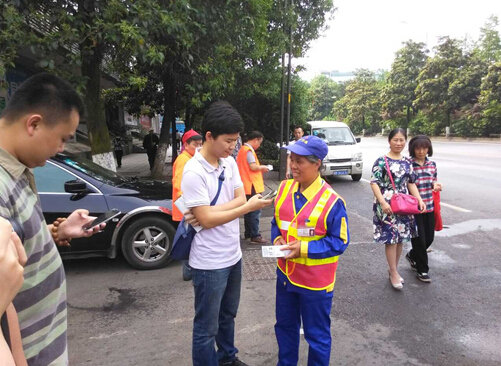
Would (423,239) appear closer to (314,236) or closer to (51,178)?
(314,236)

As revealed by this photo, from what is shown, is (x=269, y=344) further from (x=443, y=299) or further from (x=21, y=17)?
(x=21, y=17)

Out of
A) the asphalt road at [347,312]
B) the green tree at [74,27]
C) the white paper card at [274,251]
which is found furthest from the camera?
the green tree at [74,27]

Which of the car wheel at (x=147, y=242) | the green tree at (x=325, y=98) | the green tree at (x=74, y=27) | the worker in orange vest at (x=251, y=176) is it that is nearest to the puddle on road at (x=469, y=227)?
the worker in orange vest at (x=251, y=176)

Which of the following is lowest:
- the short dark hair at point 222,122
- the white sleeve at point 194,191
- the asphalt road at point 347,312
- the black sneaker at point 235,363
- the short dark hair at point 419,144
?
the asphalt road at point 347,312

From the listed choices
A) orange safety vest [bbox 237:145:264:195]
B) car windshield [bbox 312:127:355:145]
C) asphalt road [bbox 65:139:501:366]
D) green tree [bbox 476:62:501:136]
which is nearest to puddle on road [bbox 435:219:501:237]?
asphalt road [bbox 65:139:501:366]

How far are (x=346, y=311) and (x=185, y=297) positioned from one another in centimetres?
169

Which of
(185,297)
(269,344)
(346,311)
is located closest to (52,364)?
(269,344)

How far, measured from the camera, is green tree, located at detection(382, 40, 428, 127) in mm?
47281

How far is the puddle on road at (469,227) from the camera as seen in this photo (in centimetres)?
611

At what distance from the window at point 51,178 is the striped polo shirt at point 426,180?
13.6 ft

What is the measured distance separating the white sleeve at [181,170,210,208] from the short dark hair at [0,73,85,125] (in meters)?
0.80

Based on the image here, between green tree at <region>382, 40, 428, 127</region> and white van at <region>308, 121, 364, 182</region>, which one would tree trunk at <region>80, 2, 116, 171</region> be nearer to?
white van at <region>308, 121, 364, 182</region>

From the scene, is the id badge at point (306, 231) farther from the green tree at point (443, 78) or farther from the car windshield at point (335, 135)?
the green tree at point (443, 78)

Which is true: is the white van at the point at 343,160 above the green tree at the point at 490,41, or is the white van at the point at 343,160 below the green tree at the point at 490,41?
below
